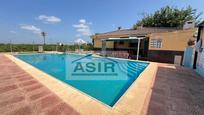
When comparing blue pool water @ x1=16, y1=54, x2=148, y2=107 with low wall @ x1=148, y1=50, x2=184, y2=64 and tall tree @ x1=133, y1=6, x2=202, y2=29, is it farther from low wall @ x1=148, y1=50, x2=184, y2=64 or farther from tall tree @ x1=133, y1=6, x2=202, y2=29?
Answer: tall tree @ x1=133, y1=6, x2=202, y2=29

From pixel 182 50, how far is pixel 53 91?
1362cm

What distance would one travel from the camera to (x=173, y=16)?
2723 centimetres

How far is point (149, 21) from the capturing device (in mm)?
30797

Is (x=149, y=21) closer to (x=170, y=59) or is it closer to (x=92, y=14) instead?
(x=92, y=14)

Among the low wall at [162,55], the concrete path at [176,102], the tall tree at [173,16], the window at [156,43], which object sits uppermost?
the tall tree at [173,16]

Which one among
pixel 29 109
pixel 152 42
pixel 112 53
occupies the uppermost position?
pixel 152 42

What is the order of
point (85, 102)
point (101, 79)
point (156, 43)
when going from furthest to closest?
point (156, 43) → point (101, 79) → point (85, 102)

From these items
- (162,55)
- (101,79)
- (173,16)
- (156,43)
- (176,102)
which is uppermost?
(173,16)

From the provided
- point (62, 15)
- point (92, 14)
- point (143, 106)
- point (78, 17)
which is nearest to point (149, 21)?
point (92, 14)

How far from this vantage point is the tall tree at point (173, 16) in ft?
87.0

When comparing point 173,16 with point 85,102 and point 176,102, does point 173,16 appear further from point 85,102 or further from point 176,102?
point 85,102

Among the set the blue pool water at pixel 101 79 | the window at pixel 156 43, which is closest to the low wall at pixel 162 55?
the window at pixel 156 43

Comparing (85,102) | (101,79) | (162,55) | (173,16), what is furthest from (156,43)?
(173,16)

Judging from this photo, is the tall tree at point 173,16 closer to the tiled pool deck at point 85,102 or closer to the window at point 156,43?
the window at point 156,43
